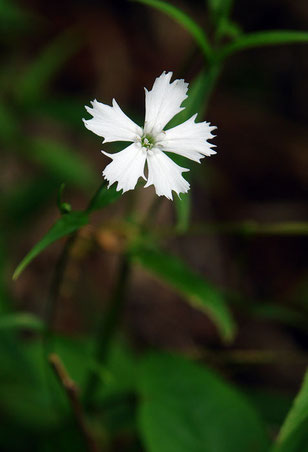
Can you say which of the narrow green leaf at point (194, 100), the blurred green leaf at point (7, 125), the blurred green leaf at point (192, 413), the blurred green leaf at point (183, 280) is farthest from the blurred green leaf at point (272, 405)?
the blurred green leaf at point (7, 125)

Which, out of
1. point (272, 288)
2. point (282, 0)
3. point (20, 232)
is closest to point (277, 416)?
point (272, 288)

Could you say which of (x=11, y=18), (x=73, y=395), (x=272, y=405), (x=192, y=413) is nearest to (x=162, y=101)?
(x=73, y=395)

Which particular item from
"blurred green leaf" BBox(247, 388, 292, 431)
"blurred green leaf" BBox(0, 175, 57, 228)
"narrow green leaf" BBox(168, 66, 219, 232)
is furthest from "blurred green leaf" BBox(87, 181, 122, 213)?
"blurred green leaf" BBox(0, 175, 57, 228)

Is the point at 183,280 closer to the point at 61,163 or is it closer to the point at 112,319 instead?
the point at 112,319

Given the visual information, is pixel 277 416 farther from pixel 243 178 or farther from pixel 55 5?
pixel 55 5

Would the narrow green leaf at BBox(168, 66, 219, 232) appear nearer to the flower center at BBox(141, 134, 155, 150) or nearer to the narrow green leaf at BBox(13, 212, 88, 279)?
the flower center at BBox(141, 134, 155, 150)

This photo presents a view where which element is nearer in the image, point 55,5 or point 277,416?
point 277,416
